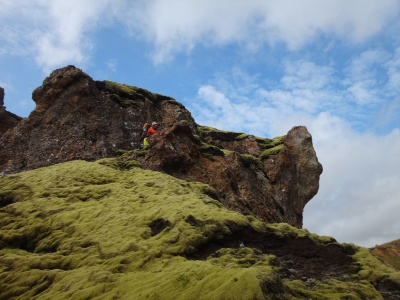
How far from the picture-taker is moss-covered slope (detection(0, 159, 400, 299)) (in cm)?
1452

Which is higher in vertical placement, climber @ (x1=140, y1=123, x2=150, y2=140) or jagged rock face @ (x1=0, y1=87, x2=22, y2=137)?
jagged rock face @ (x1=0, y1=87, x2=22, y2=137)

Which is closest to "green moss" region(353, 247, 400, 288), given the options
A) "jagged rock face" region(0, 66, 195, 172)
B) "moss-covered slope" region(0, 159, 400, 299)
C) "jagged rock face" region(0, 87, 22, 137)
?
"moss-covered slope" region(0, 159, 400, 299)

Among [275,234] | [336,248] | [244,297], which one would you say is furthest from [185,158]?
[244,297]

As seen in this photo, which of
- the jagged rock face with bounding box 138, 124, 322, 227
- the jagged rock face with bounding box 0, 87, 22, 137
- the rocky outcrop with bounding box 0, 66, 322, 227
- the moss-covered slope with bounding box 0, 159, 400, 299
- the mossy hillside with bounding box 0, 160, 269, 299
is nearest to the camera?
the moss-covered slope with bounding box 0, 159, 400, 299

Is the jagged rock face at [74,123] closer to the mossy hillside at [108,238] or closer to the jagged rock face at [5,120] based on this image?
the mossy hillside at [108,238]

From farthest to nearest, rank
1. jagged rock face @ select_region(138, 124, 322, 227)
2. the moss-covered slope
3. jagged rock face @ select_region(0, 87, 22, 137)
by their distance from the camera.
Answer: jagged rock face @ select_region(0, 87, 22, 137) < jagged rock face @ select_region(138, 124, 322, 227) < the moss-covered slope

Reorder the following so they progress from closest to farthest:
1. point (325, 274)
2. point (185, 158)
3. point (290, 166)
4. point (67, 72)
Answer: point (325, 274) < point (185, 158) < point (67, 72) < point (290, 166)

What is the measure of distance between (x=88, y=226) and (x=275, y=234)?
11.3 meters

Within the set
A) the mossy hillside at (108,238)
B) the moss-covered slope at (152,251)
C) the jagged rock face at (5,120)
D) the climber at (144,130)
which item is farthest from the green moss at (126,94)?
the jagged rock face at (5,120)

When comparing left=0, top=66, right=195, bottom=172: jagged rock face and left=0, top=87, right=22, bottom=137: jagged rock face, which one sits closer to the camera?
left=0, top=66, right=195, bottom=172: jagged rock face

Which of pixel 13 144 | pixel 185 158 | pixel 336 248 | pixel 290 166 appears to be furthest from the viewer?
pixel 290 166

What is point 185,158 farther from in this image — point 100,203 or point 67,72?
point 67,72

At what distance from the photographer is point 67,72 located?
170ft

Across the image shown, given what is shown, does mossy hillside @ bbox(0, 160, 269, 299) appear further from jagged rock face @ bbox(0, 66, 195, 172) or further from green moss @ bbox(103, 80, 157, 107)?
green moss @ bbox(103, 80, 157, 107)
